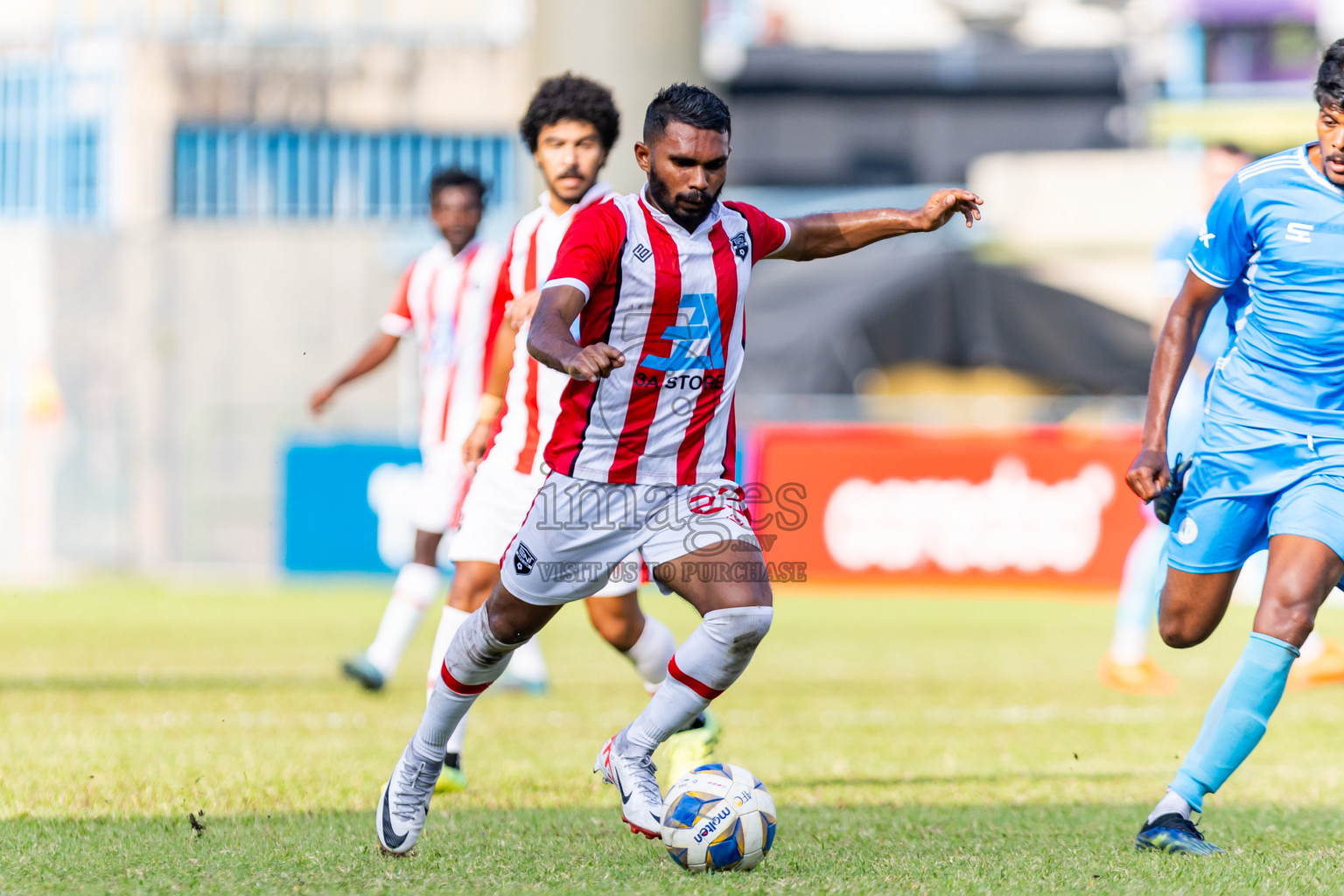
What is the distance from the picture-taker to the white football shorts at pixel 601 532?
14.2 ft

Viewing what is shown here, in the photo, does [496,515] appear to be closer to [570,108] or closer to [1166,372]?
[570,108]

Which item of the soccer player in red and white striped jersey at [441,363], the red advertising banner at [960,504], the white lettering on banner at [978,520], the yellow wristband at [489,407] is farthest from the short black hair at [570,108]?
the white lettering on banner at [978,520]

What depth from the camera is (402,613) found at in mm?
7949

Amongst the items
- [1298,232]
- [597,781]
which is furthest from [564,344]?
[597,781]

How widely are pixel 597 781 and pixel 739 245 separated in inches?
81.7

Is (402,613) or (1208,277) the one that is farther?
(402,613)

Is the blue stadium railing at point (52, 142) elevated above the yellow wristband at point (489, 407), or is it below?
below

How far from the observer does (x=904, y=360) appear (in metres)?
20.9

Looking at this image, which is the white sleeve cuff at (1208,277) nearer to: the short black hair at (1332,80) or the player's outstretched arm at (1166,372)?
the player's outstretched arm at (1166,372)

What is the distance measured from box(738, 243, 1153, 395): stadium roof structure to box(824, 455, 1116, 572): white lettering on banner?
4.46 meters

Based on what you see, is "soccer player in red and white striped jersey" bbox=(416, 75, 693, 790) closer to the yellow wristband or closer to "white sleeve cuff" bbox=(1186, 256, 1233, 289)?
the yellow wristband

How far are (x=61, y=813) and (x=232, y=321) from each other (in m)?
19.4

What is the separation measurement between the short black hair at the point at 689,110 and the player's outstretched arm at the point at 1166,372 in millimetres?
1426

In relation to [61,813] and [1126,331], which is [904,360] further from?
[61,813]
